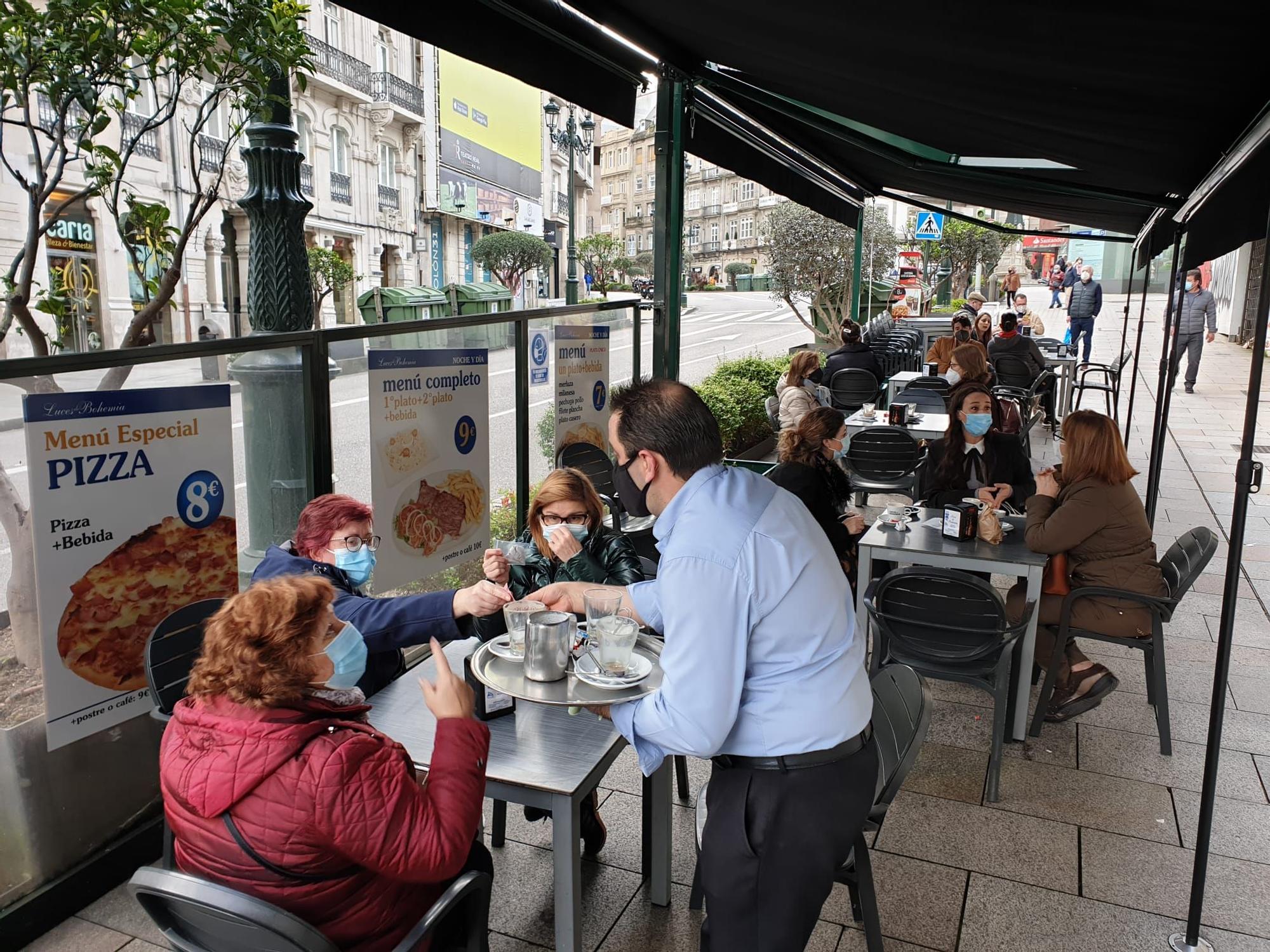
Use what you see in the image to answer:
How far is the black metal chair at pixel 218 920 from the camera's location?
148 cm

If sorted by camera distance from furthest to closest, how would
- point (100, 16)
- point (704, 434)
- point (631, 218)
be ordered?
point (631, 218) → point (100, 16) → point (704, 434)

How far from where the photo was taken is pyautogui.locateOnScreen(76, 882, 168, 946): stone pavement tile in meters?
2.76

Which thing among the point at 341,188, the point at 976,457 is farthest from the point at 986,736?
the point at 341,188

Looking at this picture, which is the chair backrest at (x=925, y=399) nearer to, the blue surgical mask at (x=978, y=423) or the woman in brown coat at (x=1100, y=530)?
the blue surgical mask at (x=978, y=423)

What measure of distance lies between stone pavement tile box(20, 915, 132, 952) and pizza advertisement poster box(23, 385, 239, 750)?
23.2 inches

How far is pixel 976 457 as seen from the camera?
16.7ft

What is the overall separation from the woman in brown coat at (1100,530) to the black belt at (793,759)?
2385 mm

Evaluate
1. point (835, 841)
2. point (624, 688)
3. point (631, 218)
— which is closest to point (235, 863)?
point (624, 688)

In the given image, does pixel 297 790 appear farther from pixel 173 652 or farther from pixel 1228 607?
pixel 1228 607

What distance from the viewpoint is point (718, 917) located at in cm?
197

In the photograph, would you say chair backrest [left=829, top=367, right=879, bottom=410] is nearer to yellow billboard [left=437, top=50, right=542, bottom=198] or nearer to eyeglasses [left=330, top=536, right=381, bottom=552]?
eyeglasses [left=330, top=536, right=381, bottom=552]

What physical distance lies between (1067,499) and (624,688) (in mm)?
2503

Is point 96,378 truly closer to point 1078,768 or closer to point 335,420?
point 335,420

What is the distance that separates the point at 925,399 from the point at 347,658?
7605mm
